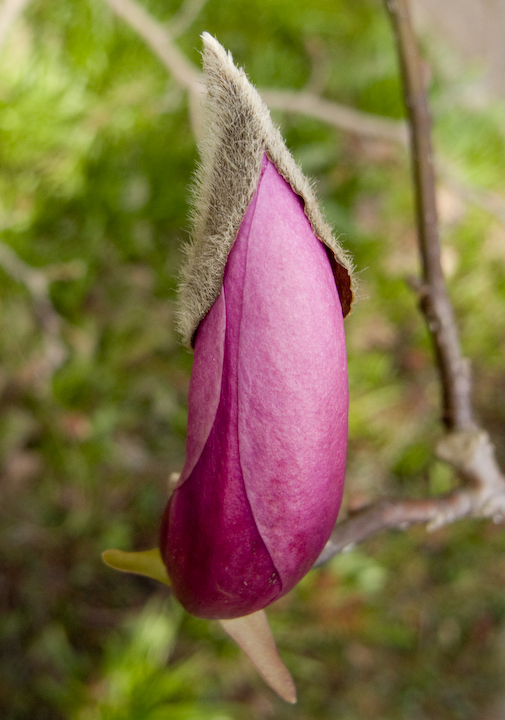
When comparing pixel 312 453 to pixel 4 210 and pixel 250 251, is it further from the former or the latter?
pixel 4 210

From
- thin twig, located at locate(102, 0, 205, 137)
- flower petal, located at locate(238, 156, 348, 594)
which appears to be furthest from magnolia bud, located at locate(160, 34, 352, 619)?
thin twig, located at locate(102, 0, 205, 137)

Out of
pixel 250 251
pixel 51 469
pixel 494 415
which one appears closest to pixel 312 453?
pixel 250 251

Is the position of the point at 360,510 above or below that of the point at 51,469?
above

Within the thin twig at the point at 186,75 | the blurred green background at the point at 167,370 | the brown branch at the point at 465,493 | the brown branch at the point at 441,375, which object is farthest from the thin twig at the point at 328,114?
the brown branch at the point at 465,493

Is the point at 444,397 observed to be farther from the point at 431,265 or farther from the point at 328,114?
the point at 328,114

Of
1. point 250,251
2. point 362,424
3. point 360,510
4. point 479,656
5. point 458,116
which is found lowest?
point 479,656

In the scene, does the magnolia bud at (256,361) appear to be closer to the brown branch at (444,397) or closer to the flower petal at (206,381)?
the flower petal at (206,381)
